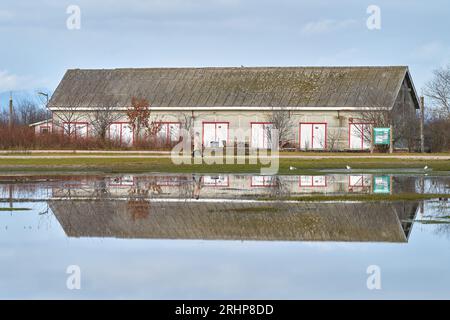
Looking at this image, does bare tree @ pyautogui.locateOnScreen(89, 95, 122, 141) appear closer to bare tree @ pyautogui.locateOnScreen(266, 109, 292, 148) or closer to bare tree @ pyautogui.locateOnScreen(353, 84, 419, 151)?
bare tree @ pyautogui.locateOnScreen(266, 109, 292, 148)

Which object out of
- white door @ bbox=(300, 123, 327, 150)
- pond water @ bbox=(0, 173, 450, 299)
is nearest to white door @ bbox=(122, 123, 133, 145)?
white door @ bbox=(300, 123, 327, 150)

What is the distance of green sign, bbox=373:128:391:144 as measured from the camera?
5106 cm

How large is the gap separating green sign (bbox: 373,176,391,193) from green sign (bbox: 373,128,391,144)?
1991cm

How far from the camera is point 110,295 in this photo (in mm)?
10805

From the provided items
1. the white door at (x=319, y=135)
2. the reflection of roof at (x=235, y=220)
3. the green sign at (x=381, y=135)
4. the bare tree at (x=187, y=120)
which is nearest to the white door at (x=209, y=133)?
the bare tree at (x=187, y=120)

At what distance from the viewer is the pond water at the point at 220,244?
11.3m

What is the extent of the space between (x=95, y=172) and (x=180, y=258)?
73.3 feet

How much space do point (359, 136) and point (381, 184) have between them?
2967cm

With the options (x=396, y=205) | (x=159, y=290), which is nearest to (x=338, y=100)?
(x=396, y=205)

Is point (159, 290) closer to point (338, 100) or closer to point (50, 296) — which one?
point (50, 296)

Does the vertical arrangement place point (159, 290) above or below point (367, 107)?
below

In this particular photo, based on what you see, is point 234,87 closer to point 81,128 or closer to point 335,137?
point 335,137

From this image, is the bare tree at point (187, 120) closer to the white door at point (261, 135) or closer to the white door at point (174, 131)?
the white door at point (174, 131)

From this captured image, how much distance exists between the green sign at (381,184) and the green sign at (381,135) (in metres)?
19.9
